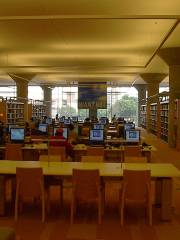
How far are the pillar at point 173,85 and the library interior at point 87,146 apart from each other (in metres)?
0.04

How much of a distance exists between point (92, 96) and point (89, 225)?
15.7 m

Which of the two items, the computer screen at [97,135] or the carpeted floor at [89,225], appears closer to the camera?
the carpeted floor at [89,225]

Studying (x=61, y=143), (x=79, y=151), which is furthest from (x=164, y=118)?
(x=61, y=143)

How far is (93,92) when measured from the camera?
2056cm

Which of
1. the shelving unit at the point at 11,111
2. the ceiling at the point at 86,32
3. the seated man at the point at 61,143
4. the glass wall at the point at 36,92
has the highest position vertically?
the ceiling at the point at 86,32

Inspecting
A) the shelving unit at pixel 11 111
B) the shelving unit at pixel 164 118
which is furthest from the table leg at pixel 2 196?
the shelving unit at pixel 164 118

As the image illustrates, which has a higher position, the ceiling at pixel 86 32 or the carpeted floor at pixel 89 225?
the ceiling at pixel 86 32

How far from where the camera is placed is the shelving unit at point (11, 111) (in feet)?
54.0

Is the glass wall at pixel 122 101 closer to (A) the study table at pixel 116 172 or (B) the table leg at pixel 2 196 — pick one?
(A) the study table at pixel 116 172

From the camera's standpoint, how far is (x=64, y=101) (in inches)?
1244

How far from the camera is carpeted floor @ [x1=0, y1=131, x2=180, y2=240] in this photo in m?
4.66

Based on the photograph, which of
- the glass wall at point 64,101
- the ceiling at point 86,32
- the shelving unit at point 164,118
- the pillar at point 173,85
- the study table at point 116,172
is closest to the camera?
the study table at point 116,172

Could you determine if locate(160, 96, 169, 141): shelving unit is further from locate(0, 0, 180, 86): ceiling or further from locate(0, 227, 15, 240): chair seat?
locate(0, 227, 15, 240): chair seat

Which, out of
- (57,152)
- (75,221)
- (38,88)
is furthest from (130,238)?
(38,88)
